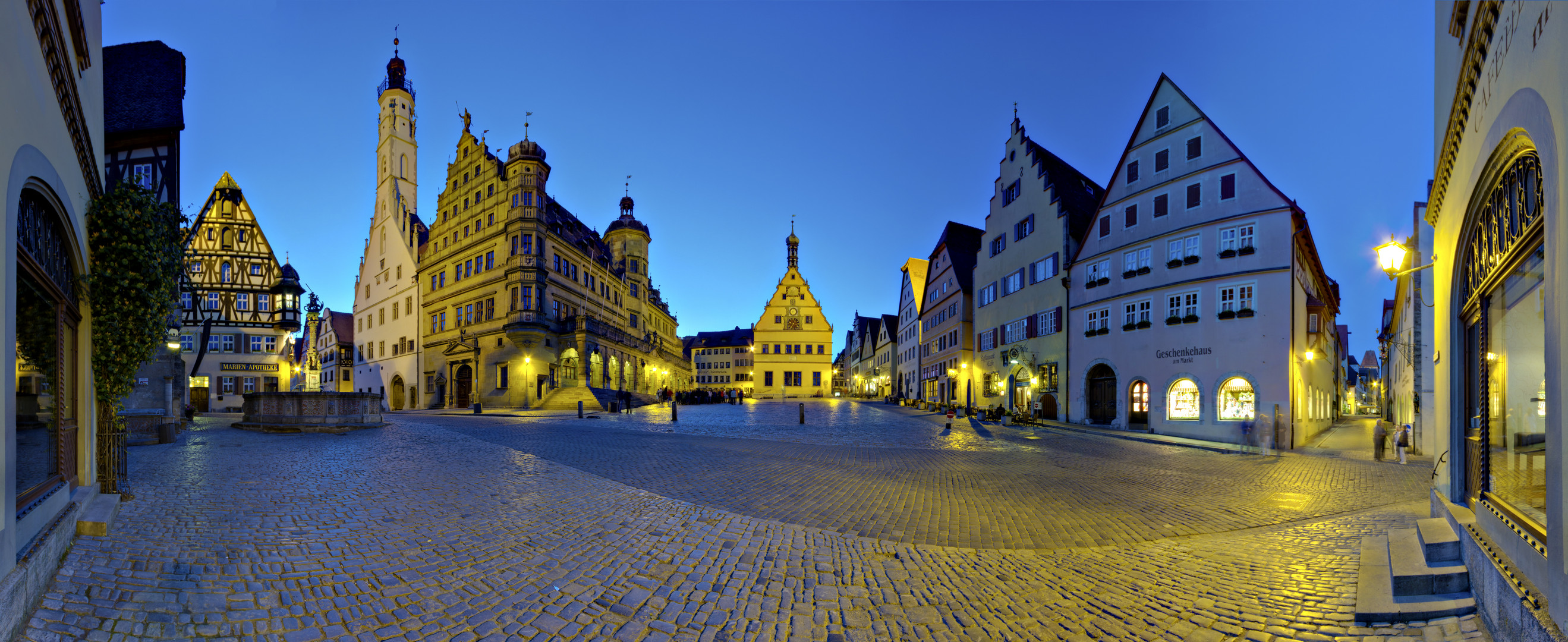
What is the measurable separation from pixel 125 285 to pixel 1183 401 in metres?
25.4

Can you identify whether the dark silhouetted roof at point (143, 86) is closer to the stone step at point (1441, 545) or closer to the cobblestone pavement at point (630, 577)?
the cobblestone pavement at point (630, 577)

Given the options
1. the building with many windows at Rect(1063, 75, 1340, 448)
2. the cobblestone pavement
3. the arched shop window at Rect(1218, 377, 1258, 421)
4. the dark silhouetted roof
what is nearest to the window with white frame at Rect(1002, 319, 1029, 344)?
the building with many windows at Rect(1063, 75, 1340, 448)

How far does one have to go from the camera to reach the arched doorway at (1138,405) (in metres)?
23.9

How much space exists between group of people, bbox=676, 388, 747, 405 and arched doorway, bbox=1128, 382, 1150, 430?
31958 mm

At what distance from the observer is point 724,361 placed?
109188 millimetres

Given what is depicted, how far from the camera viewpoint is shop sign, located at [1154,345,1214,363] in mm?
21312

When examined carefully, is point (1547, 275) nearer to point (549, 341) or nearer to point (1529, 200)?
point (1529, 200)

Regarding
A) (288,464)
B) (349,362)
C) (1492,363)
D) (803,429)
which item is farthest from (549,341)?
(1492,363)

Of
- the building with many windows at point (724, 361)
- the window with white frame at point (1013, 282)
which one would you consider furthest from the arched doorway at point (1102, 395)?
the building with many windows at point (724, 361)

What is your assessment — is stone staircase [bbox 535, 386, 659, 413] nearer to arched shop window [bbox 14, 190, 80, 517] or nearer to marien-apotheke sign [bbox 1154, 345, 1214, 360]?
marien-apotheke sign [bbox 1154, 345, 1214, 360]

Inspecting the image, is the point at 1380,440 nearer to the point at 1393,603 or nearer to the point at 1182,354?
the point at 1182,354

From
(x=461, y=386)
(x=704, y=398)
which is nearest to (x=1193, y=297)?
(x=704, y=398)

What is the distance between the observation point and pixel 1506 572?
3.91 meters

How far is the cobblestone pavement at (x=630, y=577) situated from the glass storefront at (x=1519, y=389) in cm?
103
